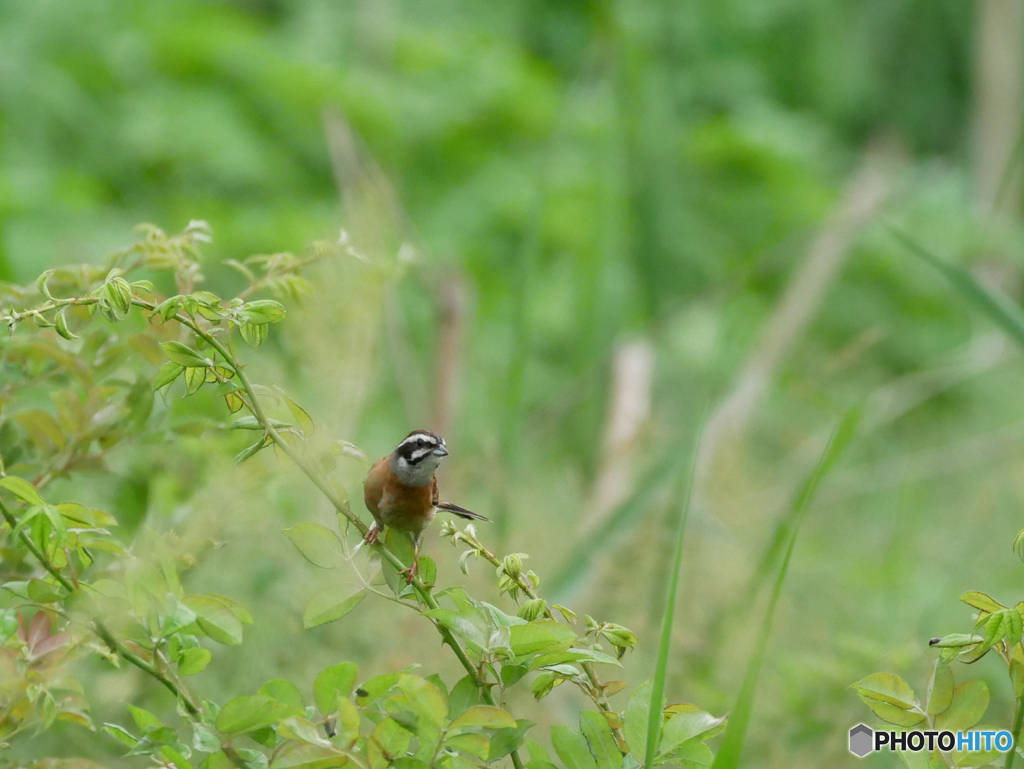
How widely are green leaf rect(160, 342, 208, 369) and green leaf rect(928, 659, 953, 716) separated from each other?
53cm

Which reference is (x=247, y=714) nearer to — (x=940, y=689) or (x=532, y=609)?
(x=532, y=609)

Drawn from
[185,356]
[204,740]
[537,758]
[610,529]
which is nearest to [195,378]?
[185,356]

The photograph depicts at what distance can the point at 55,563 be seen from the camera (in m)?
Result: 0.70

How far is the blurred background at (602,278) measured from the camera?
1528mm

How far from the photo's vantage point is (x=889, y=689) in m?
0.71

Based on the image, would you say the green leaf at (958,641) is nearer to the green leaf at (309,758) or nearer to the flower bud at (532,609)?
the flower bud at (532,609)

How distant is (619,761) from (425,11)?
5911mm

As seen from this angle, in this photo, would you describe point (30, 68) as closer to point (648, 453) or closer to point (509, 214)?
point (509, 214)

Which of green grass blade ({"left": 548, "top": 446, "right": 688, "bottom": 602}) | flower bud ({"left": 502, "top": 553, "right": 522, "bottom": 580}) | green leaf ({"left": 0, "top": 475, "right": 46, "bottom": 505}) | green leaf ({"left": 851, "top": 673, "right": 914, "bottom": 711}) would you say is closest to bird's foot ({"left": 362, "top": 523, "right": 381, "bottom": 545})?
flower bud ({"left": 502, "top": 553, "right": 522, "bottom": 580})

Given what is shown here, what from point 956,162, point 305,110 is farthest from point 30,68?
point 956,162

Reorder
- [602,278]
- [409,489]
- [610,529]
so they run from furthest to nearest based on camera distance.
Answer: [602,278] < [610,529] < [409,489]

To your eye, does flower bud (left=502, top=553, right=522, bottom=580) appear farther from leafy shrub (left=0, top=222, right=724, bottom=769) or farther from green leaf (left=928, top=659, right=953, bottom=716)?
green leaf (left=928, top=659, right=953, bottom=716)

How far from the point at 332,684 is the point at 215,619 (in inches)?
3.8

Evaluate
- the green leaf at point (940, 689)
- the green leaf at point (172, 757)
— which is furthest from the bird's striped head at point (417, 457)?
the green leaf at point (940, 689)
